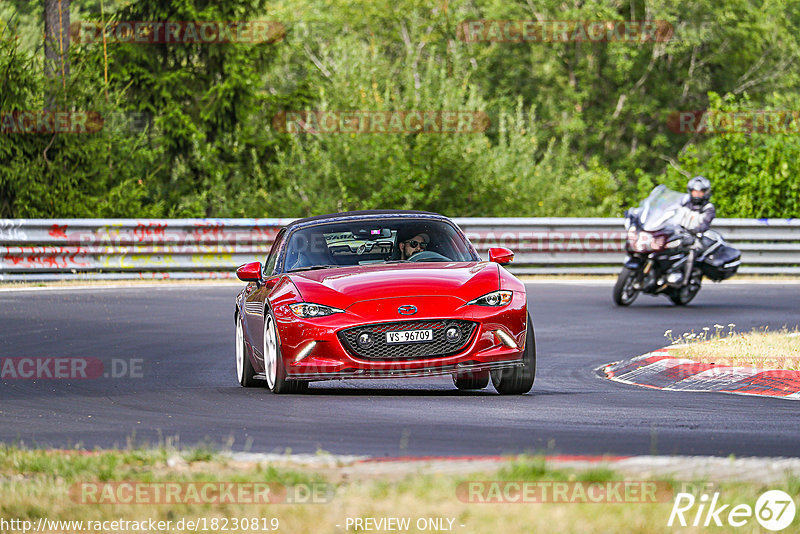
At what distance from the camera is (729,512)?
5.08 metres

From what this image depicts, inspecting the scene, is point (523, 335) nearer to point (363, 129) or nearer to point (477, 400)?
point (477, 400)

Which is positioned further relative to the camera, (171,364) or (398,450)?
(171,364)

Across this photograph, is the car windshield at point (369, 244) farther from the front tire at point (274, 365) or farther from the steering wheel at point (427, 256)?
the front tire at point (274, 365)

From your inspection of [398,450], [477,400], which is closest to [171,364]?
[477,400]

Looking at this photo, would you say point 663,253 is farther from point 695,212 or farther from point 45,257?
point 45,257

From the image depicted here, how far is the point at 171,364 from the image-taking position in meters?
13.2

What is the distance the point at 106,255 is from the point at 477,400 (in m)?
15.3

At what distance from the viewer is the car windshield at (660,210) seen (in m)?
19.6

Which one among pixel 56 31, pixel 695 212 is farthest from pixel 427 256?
pixel 56 31

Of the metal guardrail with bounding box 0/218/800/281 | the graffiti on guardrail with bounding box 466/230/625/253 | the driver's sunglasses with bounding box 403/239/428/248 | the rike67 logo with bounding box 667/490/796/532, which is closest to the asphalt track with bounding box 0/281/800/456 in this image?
the driver's sunglasses with bounding box 403/239/428/248

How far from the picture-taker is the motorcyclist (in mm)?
19766

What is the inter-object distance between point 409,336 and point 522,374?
1044mm

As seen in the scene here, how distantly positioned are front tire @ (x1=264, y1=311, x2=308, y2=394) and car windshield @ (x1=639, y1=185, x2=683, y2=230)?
10.0 m

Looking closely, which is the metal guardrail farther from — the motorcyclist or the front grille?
the front grille
